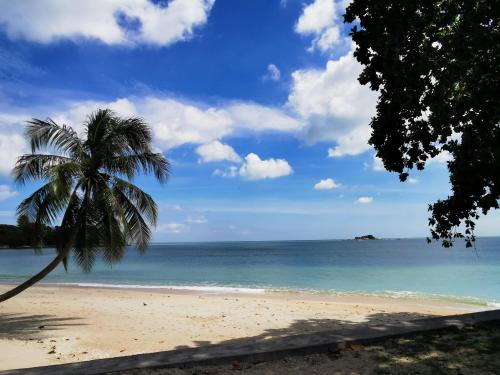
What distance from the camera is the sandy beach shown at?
7996 mm

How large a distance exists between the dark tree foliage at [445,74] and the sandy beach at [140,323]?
4.96 metres

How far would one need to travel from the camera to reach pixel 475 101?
7.33 metres

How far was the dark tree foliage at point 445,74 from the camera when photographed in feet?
23.2

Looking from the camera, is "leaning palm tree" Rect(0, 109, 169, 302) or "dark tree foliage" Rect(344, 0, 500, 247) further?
"leaning palm tree" Rect(0, 109, 169, 302)

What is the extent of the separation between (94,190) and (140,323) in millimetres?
3624

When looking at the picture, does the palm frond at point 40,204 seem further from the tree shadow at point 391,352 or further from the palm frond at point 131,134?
the tree shadow at point 391,352

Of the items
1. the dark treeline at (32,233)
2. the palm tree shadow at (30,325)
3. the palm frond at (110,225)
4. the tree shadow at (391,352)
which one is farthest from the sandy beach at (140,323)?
the tree shadow at (391,352)

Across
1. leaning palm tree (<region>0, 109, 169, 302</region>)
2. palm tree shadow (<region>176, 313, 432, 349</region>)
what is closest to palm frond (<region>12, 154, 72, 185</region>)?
leaning palm tree (<region>0, 109, 169, 302</region>)

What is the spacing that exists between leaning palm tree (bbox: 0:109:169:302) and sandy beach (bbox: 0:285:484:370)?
1.59 metres

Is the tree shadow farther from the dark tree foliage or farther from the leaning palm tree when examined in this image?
the leaning palm tree

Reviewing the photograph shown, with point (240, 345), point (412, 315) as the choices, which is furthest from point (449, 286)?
point (240, 345)

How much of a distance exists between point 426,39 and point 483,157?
95.4 inches

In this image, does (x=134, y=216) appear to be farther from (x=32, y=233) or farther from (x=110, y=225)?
(x=32, y=233)

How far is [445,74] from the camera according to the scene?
281 inches
